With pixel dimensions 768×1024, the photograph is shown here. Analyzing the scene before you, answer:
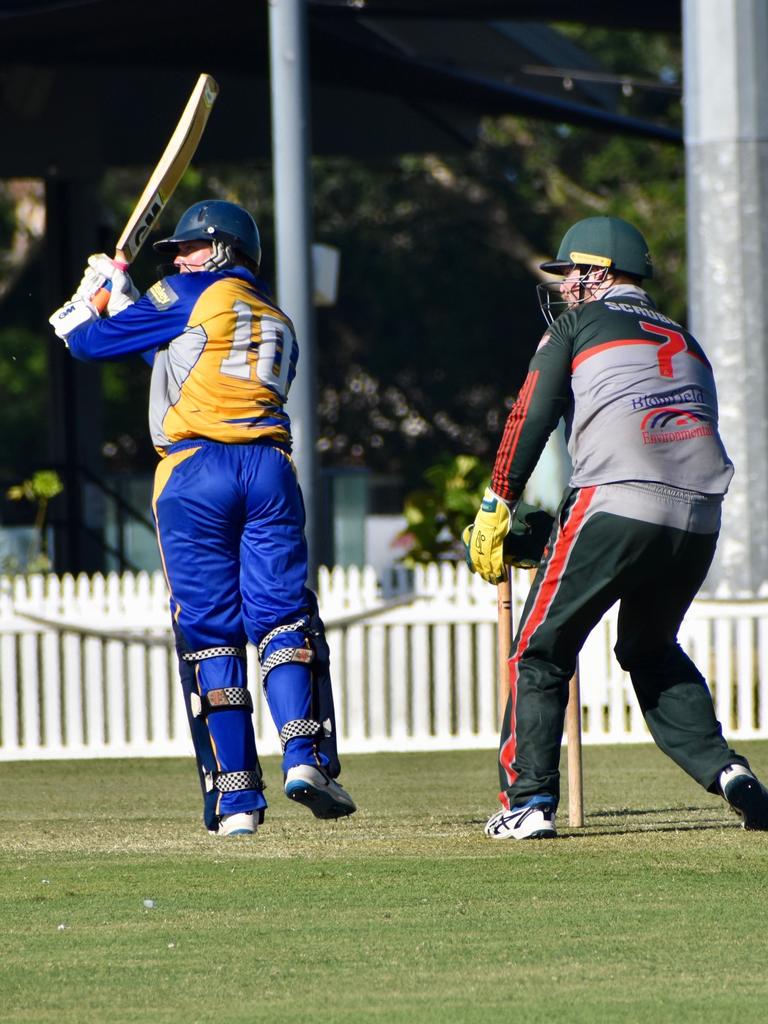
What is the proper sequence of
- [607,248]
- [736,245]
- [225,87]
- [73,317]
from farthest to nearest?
1. [225,87]
2. [736,245]
3. [73,317]
4. [607,248]

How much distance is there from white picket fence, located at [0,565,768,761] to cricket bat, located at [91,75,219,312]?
444 centimetres

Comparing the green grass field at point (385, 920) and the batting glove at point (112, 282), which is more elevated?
the batting glove at point (112, 282)

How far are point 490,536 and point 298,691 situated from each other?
31.3 inches

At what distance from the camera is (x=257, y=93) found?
17.9 metres

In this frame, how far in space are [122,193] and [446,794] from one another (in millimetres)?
33830

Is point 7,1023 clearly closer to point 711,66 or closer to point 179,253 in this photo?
point 179,253

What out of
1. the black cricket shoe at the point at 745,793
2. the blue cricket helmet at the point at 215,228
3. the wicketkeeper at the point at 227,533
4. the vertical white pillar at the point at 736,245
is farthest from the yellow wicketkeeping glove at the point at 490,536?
the vertical white pillar at the point at 736,245

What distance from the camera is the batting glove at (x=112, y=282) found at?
618cm

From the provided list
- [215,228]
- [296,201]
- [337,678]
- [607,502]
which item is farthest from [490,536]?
[296,201]

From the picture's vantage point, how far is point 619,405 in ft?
18.4

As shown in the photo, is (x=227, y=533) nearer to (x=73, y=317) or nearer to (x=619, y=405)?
(x=73, y=317)

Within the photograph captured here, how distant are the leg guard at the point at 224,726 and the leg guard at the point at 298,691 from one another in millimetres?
93

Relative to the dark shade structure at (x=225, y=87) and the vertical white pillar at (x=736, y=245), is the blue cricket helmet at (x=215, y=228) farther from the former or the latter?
the dark shade structure at (x=225, y=87)

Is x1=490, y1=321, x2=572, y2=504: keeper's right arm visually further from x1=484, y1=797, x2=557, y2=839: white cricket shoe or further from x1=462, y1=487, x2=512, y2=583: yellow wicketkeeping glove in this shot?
x1=484, y1=797, x2=557, y2=839: white cricket shoe
